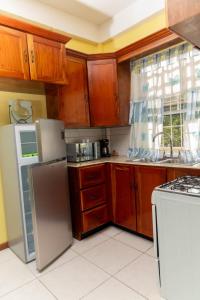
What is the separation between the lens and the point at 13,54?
1.99m

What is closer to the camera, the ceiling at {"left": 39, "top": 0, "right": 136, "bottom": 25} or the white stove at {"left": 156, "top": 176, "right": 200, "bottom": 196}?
the white stove at {"left": 156, "top": 176, "right": 200, "bottom": 196}

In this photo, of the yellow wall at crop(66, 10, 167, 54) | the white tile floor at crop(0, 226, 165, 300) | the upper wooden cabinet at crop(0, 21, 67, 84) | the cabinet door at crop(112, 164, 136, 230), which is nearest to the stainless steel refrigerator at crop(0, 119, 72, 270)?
the white tile floor at crop(0, 226, 165, 300)

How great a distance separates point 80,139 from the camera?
3.17m

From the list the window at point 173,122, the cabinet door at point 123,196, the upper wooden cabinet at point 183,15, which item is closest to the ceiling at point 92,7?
the window at point 173,122

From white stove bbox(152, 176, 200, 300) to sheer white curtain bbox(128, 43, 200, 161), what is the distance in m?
0.91

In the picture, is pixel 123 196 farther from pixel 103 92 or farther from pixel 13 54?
pixel 13 54

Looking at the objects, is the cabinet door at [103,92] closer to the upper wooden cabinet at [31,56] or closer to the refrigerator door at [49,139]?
the upper wooden cabinet at [31,56]

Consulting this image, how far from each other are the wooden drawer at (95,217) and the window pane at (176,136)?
4.02 feet

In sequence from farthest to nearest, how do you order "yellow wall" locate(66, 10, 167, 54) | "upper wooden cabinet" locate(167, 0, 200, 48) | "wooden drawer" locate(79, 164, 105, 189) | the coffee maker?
the coffee maker
"yellow wall" locate(66, 10, 167, 54)
"wooden drawer" locate(79, 164, 105, 189)
"upper wooden cabinet" locate(167, 0, 200, 48)

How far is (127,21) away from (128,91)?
94cm

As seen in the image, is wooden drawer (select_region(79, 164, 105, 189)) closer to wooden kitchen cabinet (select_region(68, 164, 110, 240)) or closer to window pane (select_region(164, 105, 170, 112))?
wooden kitchen cabinet (select_region(68, 164, 110, 240))

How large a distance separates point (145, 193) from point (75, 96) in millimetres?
1503

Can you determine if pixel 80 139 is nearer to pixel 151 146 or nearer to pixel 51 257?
pixel 151 146

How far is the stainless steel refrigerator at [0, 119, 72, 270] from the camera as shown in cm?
199
